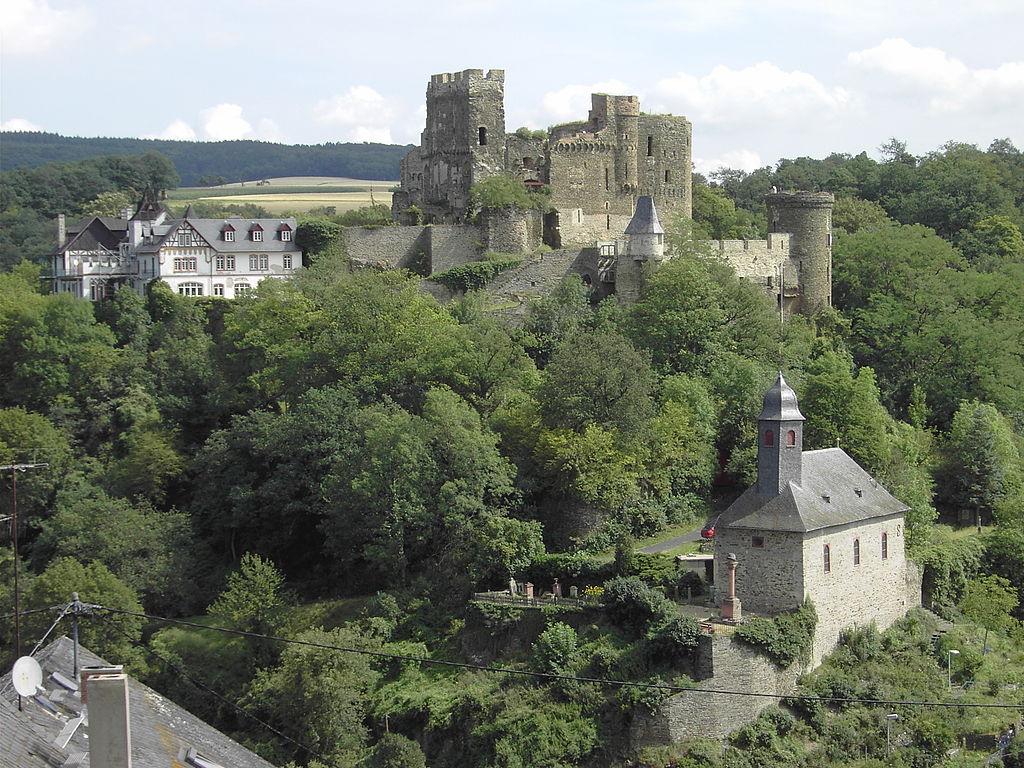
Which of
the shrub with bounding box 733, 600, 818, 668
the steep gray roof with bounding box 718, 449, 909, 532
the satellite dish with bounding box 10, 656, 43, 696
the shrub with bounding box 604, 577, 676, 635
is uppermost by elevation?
the satellite dish with bounding box 10, 656, 43, 696

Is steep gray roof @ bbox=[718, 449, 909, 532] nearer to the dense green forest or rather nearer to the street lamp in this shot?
the dense green forest

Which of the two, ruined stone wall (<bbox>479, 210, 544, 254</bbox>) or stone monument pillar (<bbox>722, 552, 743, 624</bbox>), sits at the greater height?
ruined stone wall (<bbox>479, 210, 544, 254</bbox>)

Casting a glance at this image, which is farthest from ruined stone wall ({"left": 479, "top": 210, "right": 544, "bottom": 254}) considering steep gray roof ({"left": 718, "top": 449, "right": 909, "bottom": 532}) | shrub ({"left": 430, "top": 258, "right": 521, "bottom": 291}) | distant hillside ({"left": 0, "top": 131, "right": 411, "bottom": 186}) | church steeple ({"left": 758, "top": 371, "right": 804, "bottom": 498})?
distant hillside ({"left": 0, "top": 131, "right": 411, "bottom": 186})

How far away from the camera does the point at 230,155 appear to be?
172 m

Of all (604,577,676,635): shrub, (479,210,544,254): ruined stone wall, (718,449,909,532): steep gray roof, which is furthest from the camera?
(479,210,544,254): ruined stone wall

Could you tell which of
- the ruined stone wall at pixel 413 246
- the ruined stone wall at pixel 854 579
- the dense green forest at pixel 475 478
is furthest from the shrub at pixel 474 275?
the ruined stone wall at pixel 854 579

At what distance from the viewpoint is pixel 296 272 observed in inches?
1994

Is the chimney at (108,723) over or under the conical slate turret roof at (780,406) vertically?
under

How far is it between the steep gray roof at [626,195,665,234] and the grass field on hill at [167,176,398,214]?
1984 inches

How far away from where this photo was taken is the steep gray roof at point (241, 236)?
5372cm

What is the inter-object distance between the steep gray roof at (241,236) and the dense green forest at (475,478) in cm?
136

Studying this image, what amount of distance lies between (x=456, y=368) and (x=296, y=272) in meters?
11.3

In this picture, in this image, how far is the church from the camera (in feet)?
105

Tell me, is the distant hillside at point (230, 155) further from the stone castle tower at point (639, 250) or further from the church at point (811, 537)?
the church at point (811, 537)
